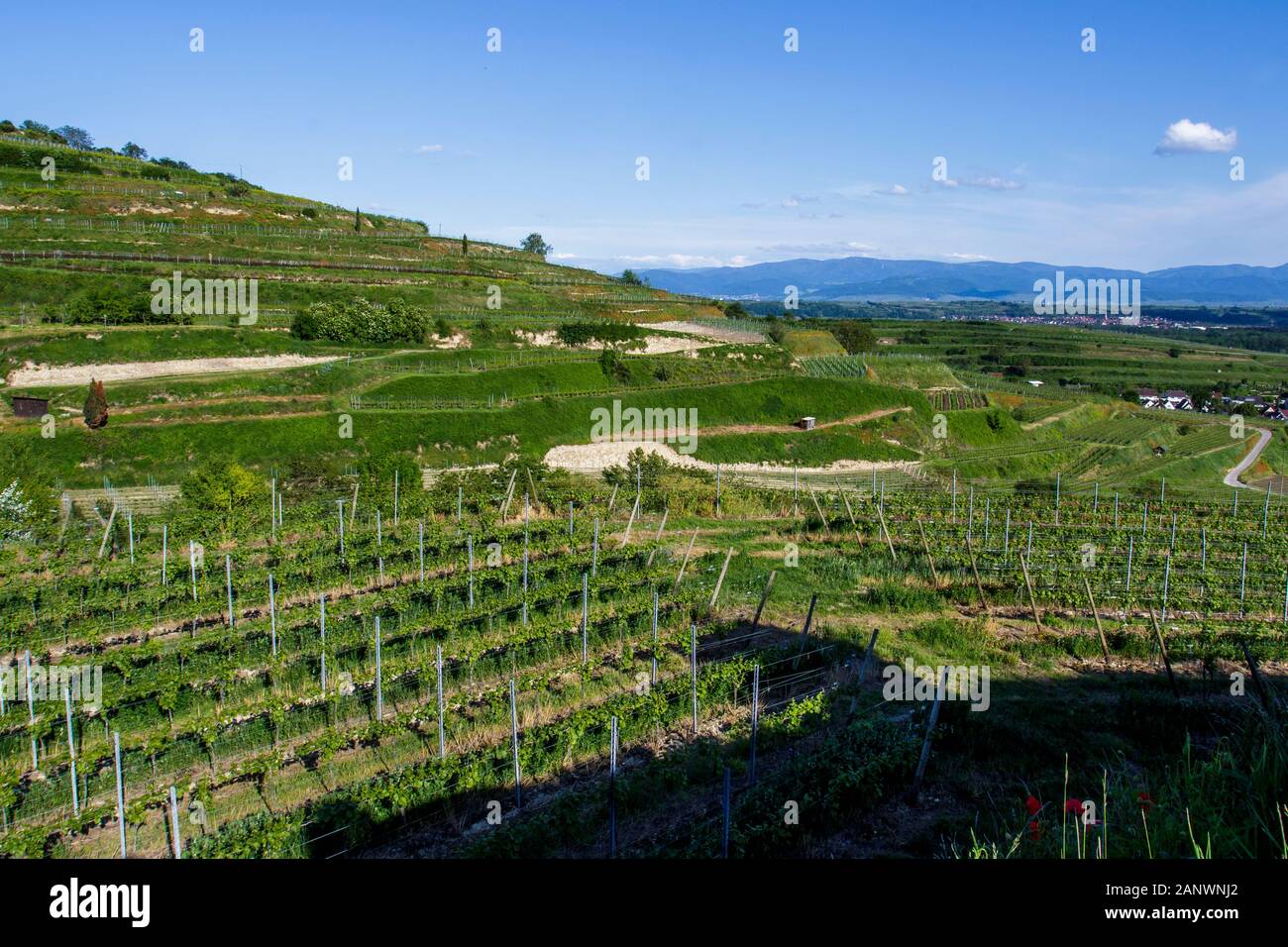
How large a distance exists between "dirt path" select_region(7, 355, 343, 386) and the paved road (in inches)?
2189

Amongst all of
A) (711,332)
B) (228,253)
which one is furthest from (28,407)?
(711,332)

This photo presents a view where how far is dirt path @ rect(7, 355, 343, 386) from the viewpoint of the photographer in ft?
138

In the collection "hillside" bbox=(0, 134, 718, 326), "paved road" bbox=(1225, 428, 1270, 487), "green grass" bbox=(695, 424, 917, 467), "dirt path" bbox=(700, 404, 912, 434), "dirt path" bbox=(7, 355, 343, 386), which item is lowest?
"paved road" bbox=(1225, 428, 1270, 487)

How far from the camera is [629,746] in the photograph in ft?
44.8

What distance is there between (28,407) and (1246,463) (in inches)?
2862

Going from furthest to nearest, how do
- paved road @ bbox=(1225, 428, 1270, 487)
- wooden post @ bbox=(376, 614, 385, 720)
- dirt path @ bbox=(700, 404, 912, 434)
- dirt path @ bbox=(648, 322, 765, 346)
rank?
1. dirt path @ bbox=(648, 322, 765, 346)
2. paved road @ bbox=(1225, 428, 1270, 487)
3. dirt path @ bbox=(700, 404, 912, 434)
4. wooden post @ bbox=(376, 614, 385, 720)

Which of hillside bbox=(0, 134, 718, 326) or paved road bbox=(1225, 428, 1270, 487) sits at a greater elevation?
hillside bbox=(0, 134, 718, 326)

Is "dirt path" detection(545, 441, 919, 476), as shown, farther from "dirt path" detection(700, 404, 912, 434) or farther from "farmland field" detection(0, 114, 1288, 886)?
"dirt path" detection(700, 404, 912, 434)

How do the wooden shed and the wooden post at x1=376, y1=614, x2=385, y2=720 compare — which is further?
the wooden shed

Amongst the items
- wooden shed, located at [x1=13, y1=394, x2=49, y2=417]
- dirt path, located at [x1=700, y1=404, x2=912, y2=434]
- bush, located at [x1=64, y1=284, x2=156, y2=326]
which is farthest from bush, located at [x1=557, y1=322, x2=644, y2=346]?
wooden shed, located at [x1=13, y1=394, x2=49, y2=417]

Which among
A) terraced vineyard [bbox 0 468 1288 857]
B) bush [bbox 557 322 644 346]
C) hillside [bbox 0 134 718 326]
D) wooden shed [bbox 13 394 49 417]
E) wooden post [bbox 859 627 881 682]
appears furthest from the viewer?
bush [bbox 557 322 644 346]

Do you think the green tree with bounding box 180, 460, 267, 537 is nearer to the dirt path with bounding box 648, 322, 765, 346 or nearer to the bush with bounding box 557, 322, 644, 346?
the bush with bounding box 557, 322, 644, 346
